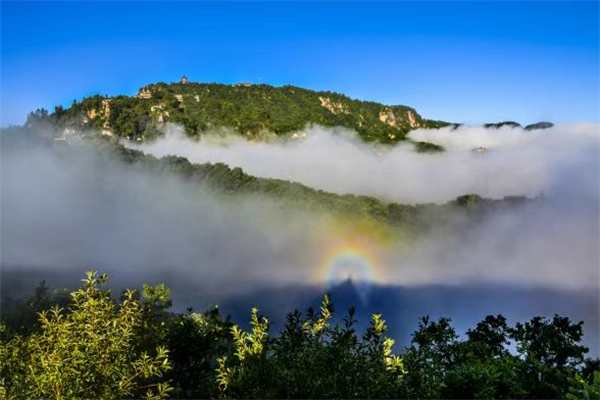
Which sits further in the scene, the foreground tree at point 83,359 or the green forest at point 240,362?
the foreground tree at point 83,359

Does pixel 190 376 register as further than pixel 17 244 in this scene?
No

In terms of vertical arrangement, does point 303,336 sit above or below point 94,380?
above

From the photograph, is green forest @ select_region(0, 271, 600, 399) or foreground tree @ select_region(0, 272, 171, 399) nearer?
green forest @ select_region(0, 271, 600, 399)

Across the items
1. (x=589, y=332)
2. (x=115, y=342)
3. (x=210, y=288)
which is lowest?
(x=589, y=332)

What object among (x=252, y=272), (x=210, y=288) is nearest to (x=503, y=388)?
(x=210, y=288)

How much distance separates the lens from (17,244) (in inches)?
6491

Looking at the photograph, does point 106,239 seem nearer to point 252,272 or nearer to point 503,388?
point 252,272

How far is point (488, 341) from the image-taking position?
31828mm

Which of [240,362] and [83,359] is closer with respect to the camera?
[83,359]

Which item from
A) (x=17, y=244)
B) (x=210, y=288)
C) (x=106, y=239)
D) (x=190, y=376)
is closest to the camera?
(x=190, y=376)

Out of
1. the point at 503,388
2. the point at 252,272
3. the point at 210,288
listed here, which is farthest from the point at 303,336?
the point at 252,272

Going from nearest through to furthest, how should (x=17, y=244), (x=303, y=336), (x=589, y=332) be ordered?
1. (x=303, y=336)
2. (x=589, y=332)
3. (x=17, y=244)

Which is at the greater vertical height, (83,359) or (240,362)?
(83,359)

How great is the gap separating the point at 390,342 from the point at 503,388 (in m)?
7.00
